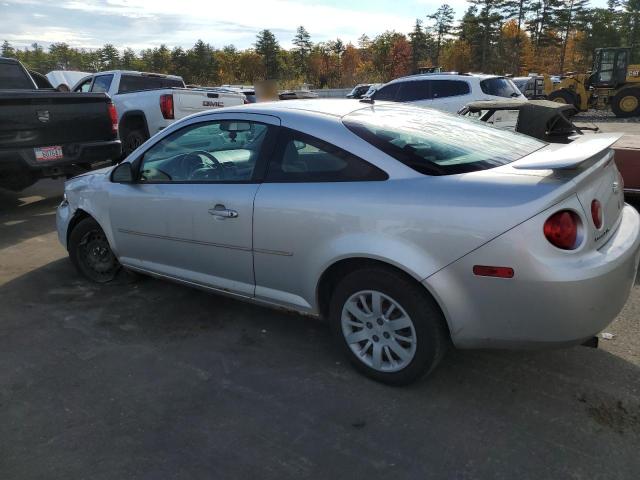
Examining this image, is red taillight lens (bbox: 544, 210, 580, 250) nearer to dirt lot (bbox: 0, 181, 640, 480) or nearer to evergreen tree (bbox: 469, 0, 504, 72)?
dirt lot (bbox: 0, 181, 640, 480)

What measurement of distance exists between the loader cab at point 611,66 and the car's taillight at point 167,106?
65.9 feet

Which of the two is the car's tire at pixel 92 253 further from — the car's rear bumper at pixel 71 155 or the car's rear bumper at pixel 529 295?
the car's rear bumper at pixel 529 295

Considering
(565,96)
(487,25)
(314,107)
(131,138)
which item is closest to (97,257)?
(314,107)

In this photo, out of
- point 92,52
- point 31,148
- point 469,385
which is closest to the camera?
point 469,385

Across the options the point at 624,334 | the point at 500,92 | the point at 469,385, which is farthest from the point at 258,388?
the point at 500,92

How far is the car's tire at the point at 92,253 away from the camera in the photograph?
4.49 m

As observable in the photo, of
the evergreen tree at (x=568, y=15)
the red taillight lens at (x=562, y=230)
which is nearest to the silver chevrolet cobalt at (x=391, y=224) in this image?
the red taillight lens at (x=562, y=230)

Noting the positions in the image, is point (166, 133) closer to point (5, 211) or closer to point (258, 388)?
point (258, 388)

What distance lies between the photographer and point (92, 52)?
3861 inches

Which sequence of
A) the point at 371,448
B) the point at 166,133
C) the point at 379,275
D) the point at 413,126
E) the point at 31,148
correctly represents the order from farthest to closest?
the point at 31,148 < the point at 166,133 < the point at 413,126 < the point at 379,275 < the point at 371,448

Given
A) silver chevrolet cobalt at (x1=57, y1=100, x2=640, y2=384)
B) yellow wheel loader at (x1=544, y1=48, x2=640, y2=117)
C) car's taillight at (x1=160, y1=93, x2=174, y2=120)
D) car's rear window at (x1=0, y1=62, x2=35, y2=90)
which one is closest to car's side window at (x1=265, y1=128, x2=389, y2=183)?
silver chevrolet cobalt at (x1=57, y1=100, x2=640, y2=384)

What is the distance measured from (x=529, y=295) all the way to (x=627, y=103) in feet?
75.6

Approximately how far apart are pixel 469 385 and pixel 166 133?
8.91ft

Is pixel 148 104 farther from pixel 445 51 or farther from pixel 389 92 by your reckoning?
pixel 445 51
